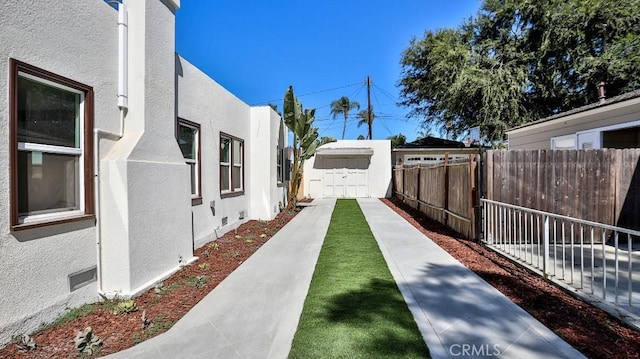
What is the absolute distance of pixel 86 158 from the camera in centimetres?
414

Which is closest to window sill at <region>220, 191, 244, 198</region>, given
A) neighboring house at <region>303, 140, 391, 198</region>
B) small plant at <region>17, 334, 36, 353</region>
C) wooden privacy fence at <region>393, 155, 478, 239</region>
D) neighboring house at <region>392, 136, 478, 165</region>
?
small plant at <region>17, 334, 36, 353</region>

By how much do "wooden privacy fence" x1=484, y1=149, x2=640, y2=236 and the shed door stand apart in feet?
46.0

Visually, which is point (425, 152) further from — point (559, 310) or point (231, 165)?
point (559, 310)

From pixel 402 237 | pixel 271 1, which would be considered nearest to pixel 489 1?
pixel 271 1

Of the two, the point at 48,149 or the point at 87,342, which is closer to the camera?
the point at 87,342

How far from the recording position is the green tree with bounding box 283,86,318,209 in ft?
41.7

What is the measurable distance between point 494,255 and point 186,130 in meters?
6.45

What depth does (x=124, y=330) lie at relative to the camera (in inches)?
140

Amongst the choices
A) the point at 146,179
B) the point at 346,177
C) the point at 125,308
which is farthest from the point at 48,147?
the point at 346,177

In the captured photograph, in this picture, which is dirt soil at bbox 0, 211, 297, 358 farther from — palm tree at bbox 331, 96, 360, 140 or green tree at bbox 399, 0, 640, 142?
palm tree at bbox 331, 96, 360, 140

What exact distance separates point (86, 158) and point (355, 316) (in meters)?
3.72

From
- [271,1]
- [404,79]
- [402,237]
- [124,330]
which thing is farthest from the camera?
[404,79]

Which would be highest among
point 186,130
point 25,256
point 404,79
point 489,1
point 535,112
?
point 489,1

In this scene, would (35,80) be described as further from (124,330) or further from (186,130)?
(186,130)
